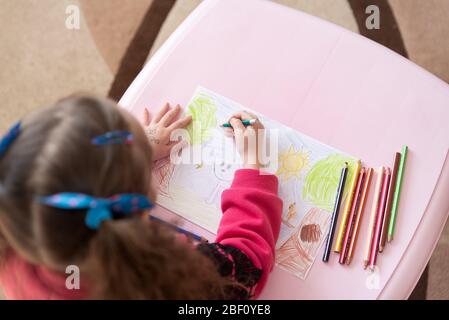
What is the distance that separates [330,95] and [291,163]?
0.12 m

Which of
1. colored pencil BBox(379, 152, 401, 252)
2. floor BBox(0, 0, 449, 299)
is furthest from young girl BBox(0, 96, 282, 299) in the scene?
floor BBox(0, 0, 449, 299)

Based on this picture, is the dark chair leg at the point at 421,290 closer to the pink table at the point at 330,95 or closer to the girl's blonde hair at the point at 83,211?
the pink table at the point at 330,95

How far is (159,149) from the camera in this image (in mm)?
684

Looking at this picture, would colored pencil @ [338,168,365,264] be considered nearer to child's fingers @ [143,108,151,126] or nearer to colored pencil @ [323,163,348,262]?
colored pencil @ [323,163,348,262]

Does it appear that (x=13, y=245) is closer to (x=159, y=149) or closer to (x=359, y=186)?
(x=159, y=149)

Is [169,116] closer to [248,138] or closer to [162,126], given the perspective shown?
[162,126]

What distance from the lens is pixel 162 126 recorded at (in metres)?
0.69

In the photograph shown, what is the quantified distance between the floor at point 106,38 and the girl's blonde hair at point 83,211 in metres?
0.81

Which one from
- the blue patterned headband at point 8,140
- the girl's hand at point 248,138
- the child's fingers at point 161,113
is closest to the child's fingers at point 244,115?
the girl's hand at point 248,138

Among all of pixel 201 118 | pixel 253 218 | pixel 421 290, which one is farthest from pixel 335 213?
pixel 421 290

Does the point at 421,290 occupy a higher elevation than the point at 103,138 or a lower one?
lower

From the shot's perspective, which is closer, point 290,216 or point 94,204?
point 94,204

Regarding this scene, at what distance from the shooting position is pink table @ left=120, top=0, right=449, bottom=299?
61 centimetres
